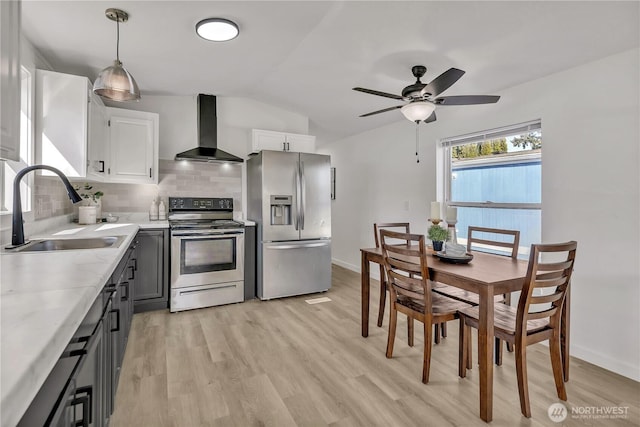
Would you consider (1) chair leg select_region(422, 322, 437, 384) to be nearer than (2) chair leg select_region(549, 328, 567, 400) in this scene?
No

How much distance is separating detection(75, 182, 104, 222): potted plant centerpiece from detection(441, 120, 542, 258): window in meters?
3.83

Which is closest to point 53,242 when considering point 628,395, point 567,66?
point 628,395

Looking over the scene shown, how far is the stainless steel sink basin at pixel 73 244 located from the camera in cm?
Answer: 192

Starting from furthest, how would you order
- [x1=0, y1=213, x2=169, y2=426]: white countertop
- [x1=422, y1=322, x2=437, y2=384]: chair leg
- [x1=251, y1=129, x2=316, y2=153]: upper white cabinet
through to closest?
[x1=251, y1=129, x2=316, y2=153]: upper white cabinet → [x1=422, y1=322, x2=437, y2=384]: chair leg → [x1=0, y1=213, x2=169, y2=426]: white countertop

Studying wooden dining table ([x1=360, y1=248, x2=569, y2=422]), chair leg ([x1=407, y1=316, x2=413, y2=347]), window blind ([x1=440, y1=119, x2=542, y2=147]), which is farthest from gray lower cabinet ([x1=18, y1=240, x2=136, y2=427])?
window blind ([x1=440, y1=119, x2=542, y2=147])

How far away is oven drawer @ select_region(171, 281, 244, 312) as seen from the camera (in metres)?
3.46

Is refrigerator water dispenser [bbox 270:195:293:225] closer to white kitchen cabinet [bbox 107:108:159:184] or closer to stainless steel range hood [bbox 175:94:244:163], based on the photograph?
stainless steel range hood [bbox 175:94:244:163]

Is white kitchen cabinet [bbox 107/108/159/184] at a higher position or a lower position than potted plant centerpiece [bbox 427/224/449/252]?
higher

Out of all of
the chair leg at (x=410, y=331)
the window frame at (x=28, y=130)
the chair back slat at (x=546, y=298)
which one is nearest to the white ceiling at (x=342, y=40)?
the window frame at (x=28, y=130)

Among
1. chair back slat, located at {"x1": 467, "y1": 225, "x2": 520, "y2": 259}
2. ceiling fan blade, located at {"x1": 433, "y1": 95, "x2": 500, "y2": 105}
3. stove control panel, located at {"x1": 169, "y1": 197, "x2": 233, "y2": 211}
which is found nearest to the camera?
ceiling fan blade, located at {"x1": 433, "y1": 95, "x2": 500, "y2": 105}

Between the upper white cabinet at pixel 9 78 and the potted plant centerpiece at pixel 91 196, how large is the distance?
240 cm

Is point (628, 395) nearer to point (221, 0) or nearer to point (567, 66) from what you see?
point (567, 66)

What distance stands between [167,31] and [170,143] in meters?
1.72

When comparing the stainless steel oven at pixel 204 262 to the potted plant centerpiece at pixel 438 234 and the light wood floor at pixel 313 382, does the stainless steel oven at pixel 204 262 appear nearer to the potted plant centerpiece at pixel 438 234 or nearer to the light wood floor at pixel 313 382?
the light wood floor at pixel 313 382
